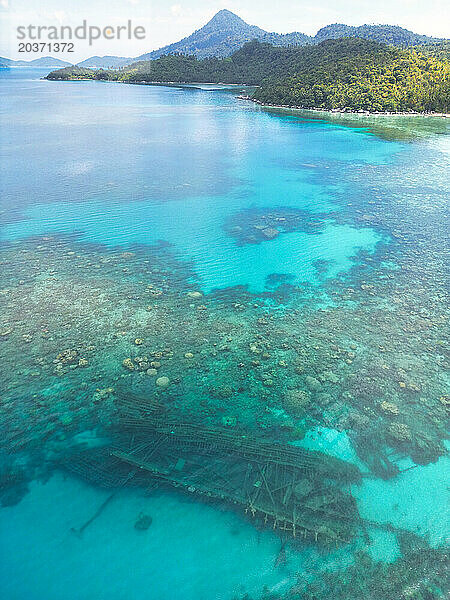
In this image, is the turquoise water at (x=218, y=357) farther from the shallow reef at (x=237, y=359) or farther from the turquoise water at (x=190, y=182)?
the turquoise water at (x=190, y=182)

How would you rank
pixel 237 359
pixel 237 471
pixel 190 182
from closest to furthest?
pixel 237 471, pixel 237 359, pixel 190 182

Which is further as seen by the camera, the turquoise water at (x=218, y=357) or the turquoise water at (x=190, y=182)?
the turquoise water at (x=190, y=182)

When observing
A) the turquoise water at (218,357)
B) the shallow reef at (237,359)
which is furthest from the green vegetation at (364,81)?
the shallow reef at (237,359)

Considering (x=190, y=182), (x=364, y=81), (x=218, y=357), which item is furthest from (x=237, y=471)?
(x=364, y=81)

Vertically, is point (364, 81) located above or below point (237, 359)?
above

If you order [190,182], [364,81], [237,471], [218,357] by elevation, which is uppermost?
[364,81]

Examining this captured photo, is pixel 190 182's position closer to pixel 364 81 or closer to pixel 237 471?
pixel 237 471

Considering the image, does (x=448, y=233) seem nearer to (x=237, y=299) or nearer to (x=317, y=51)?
(x=237, y=299)

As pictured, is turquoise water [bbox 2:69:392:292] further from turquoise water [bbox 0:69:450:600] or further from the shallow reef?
the shallow reef

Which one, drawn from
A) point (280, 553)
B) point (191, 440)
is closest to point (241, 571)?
point (280, 553)
